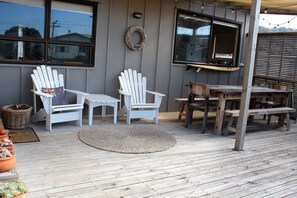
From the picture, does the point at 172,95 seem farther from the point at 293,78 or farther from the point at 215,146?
the point at 293,78

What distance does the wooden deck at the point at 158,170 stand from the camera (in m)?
2.69

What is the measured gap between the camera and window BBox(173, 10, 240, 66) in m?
6.52

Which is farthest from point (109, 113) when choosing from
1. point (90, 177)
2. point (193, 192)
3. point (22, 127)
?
point (193, 192)

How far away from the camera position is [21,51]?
15.6 ft

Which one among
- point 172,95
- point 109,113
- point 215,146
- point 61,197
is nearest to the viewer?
point 61,197

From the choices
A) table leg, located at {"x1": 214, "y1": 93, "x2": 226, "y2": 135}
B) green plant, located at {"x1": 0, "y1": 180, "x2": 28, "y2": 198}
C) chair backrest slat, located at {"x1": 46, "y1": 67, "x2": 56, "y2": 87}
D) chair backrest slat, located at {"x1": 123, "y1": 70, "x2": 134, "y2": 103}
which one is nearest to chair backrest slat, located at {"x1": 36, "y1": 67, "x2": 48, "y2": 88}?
chair backrest slat, located at {"x1": 46, "y1": 67, "x2": 56, "y2": 87}

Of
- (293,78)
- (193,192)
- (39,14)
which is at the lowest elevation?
(193,192)

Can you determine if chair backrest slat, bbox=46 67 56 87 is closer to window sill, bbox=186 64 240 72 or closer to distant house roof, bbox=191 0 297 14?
window sill, bbox=186 64 240 72

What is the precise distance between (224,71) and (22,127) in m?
5.02

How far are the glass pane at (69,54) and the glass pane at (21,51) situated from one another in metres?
0.18

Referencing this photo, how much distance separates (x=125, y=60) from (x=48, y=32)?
153cm

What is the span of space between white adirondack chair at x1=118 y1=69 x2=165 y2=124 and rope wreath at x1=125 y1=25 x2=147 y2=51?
503 mm

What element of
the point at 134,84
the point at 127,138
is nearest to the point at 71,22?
the point at 134,84

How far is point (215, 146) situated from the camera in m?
4.24
